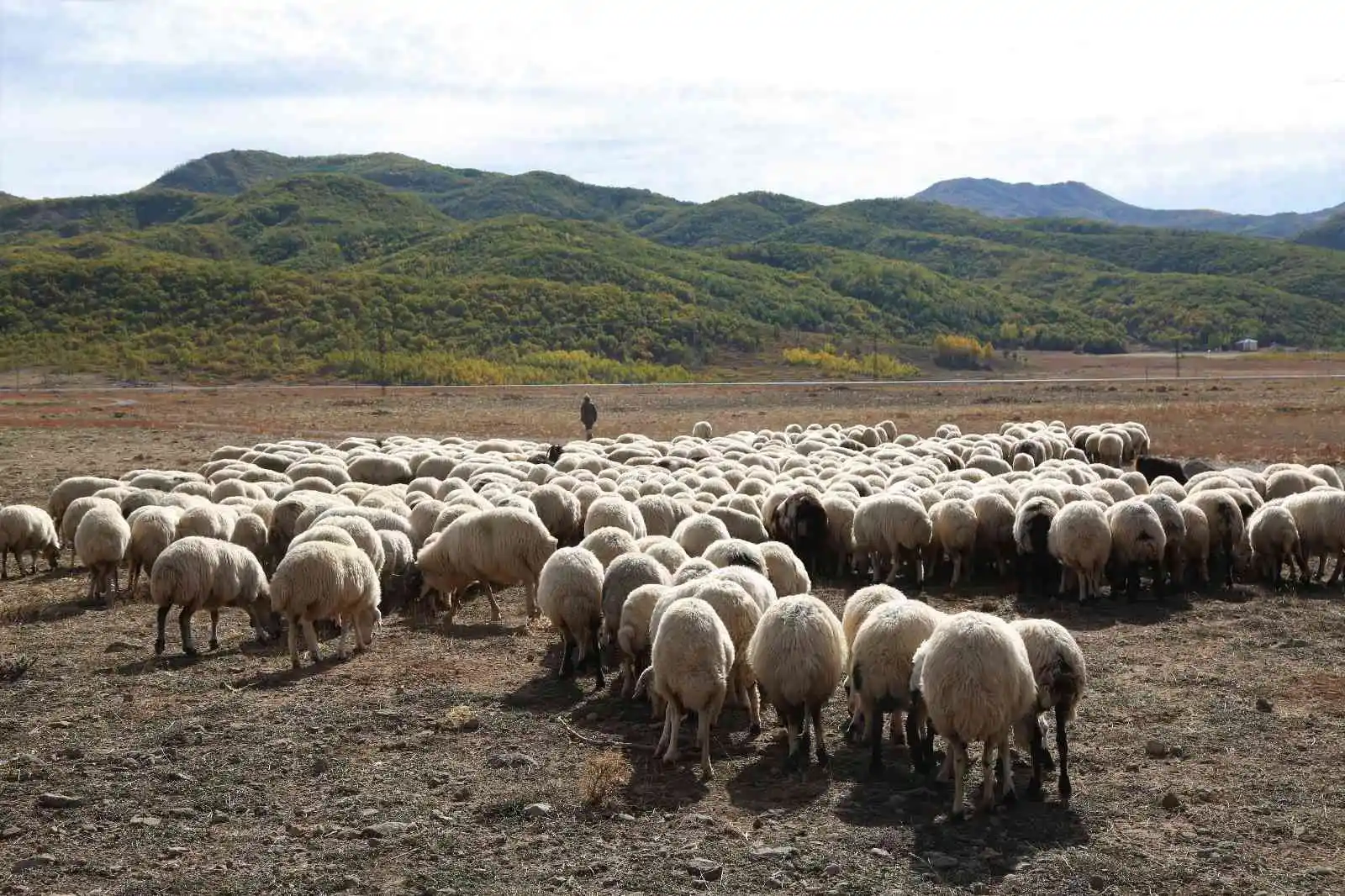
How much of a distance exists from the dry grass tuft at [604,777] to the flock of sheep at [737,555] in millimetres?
589

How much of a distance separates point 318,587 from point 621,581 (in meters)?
3.00

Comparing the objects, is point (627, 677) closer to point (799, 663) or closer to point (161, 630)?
point (799, 663)

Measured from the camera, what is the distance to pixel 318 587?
1082 cm

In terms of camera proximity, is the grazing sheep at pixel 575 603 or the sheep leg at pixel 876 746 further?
the grazing sheep at pixel 575 603

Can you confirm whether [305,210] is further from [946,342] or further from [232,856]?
[232,856]

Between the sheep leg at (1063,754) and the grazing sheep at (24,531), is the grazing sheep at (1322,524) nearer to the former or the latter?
the sheep leg at (1063,754)

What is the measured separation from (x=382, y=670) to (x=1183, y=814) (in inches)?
282

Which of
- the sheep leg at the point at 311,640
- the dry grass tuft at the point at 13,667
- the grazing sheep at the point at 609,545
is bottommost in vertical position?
the dry grass tuft at the point at 13,667

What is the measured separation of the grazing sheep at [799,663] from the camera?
8305 millimetres

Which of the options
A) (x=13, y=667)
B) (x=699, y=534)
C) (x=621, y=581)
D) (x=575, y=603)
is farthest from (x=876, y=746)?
(x=13, y=667)

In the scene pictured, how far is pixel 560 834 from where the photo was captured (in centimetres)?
715

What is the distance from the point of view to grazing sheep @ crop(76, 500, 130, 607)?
44.4ft

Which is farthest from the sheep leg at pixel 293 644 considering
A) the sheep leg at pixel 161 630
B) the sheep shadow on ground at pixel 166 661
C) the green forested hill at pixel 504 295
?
the green forested hill at pixel 504 295

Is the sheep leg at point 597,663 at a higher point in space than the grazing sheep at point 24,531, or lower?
lower
